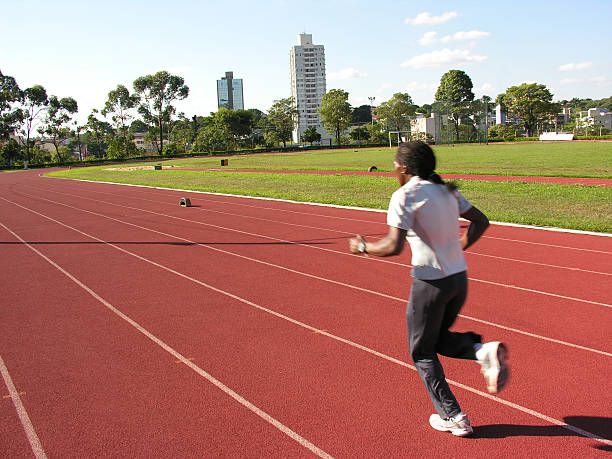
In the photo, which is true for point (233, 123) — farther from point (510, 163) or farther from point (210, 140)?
point (510, 163)

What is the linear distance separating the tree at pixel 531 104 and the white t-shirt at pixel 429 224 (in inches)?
3821

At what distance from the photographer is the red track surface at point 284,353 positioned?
3703mm

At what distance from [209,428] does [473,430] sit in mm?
1873

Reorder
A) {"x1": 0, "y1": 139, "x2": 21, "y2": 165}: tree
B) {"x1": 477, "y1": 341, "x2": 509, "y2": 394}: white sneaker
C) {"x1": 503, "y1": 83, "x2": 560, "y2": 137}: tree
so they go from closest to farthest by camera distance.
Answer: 1. {"x1": 477, "y1": 341, "x2": 509, "y2": 394}: white sneaker
2. {"x1": 0, "y1": 139, "x2": 21, "y2": 165}: tree
3. {"x1": 503, "y1": 83, "x2": 560, "y2": 137}: tree

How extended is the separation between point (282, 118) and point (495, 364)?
112260 millimetres

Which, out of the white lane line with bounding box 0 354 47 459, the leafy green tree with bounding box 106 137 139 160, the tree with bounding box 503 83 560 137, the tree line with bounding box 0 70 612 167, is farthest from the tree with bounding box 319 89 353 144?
the white lane line with bounding box 0 354 47 459

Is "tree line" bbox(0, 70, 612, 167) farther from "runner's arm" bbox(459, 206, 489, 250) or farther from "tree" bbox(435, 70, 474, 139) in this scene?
"runner's arm" bbox(459, 206, 489, 250)

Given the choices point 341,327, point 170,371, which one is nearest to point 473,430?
point 341,327

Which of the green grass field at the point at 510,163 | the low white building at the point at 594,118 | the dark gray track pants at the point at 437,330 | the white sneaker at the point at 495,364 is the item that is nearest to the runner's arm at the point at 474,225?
the dark gray track pants at the point at 437,330

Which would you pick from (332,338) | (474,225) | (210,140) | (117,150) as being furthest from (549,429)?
(210,140)

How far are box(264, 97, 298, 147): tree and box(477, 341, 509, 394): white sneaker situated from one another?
110 meters

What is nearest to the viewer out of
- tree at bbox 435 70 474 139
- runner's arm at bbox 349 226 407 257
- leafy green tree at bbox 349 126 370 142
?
runner's arm at bbox 349 226 407 257

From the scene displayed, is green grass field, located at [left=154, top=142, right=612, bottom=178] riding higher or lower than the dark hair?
lower

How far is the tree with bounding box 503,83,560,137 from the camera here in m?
90.6
